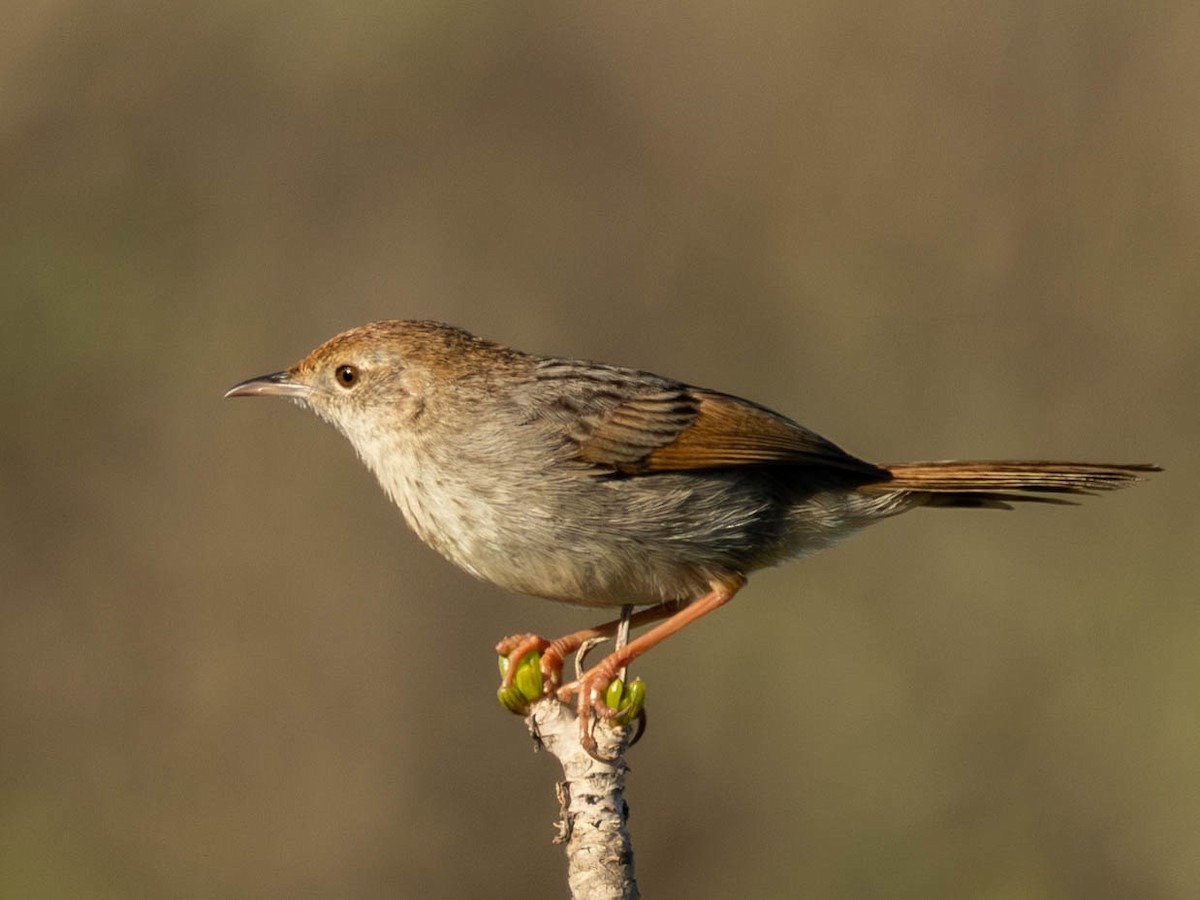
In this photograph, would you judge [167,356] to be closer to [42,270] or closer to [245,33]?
[42,270]

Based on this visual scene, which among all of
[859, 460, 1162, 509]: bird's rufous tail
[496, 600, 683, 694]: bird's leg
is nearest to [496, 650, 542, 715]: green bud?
[496, 600, 683, 694]: bird's leg

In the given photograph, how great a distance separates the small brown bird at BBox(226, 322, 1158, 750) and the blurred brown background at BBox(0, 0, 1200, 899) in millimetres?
2459

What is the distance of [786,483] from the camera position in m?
5.73

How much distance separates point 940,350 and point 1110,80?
1.90m

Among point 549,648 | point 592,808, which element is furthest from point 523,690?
point 549,648

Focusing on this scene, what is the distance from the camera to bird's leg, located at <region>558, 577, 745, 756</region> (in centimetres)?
421

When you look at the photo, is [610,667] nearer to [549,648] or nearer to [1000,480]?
[549,648]

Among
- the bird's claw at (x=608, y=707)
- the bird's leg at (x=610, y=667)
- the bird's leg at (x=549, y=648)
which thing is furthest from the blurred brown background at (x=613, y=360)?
the bird's claw at (x=608, y=707)

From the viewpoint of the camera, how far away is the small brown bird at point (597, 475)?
202 inches

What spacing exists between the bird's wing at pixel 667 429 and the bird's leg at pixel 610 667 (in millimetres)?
447

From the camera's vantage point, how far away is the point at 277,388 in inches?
231

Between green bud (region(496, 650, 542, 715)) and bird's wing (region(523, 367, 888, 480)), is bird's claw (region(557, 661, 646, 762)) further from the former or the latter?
bird's wing (region(523, 367, 888, 480))

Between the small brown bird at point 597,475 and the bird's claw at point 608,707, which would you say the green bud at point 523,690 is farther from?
the small brown bird at point 597,475

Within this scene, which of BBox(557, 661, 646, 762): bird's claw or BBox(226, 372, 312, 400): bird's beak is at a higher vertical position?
BBox(226, 372, 312, 400): bird's beak
